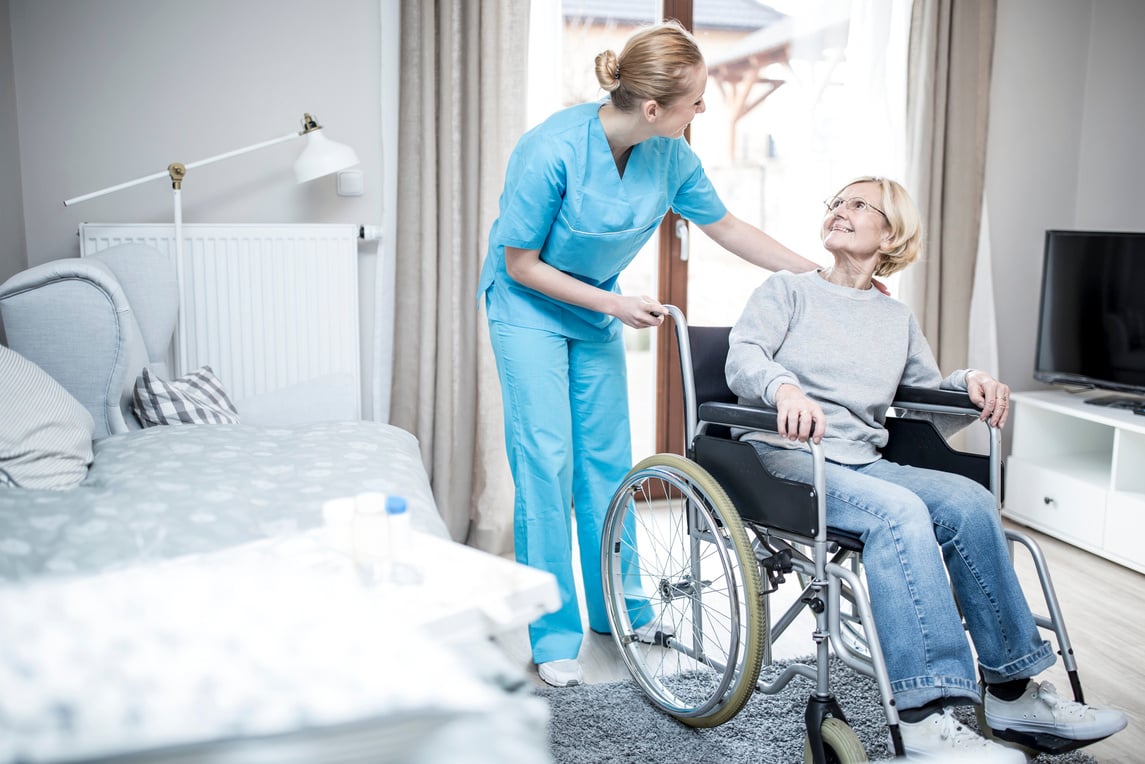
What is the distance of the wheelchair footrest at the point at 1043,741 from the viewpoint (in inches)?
56.6

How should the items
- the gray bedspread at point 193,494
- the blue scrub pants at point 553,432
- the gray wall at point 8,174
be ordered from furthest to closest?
the gray wall at point 8,174 < the blue scrub pants at point 553,432 < the gray bedspread at point 193,494

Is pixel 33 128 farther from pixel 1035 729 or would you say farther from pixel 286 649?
pixel 1035 729

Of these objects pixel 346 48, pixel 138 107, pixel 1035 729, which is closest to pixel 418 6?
pixel 346 48

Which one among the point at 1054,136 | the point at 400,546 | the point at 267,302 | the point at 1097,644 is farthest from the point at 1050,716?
the point at 1054,136

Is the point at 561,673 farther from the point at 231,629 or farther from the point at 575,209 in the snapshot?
the point at 231,629

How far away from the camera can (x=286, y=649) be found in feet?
2.15

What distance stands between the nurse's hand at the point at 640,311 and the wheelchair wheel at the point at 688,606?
27cm

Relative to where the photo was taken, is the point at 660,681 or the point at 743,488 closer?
the point at 743,488

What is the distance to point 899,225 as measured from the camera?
5.89ft

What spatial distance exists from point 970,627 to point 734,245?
1.01m

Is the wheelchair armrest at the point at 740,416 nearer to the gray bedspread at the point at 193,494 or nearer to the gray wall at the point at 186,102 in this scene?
the gray bedspread at the point at 193,494

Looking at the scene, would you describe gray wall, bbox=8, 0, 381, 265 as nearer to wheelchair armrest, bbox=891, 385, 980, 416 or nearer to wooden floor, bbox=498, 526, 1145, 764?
wooden floor, bbox=498, 526, 1145, 764

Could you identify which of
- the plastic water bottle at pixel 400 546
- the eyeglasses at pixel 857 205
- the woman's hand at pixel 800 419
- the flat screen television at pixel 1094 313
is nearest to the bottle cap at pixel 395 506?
the plastic water bottle at pixel 400 546

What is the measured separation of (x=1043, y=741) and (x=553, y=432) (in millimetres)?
1028
